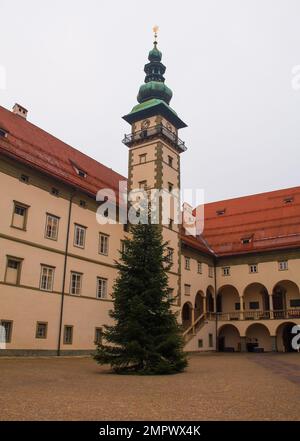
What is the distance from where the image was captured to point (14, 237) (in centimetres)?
2448

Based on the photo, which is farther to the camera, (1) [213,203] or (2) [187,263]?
(1) [213,203]

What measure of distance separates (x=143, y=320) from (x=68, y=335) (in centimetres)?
1177

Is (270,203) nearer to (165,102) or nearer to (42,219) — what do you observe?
(165,102)

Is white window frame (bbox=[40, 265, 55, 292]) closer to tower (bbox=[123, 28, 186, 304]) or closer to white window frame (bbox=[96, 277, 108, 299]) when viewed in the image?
white window frame (bbox=[96, 277, 108, 299])

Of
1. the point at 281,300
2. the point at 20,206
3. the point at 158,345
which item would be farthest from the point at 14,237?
the point at 281,300

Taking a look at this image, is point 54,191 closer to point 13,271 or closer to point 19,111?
point 13,271

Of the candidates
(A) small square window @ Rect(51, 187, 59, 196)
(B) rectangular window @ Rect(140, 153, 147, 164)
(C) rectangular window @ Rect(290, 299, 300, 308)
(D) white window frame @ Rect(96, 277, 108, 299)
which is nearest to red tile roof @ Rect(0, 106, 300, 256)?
(A) small square window @ Rect(51, 187, 59, 196)

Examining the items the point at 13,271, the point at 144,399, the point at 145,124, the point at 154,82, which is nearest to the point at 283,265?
the point at 145,124

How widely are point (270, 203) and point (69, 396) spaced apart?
41947 millimetres

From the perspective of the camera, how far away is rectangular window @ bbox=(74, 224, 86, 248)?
2917 cm

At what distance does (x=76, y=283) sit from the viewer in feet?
94.4

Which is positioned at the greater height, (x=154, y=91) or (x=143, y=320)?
(x=154, y=91)
